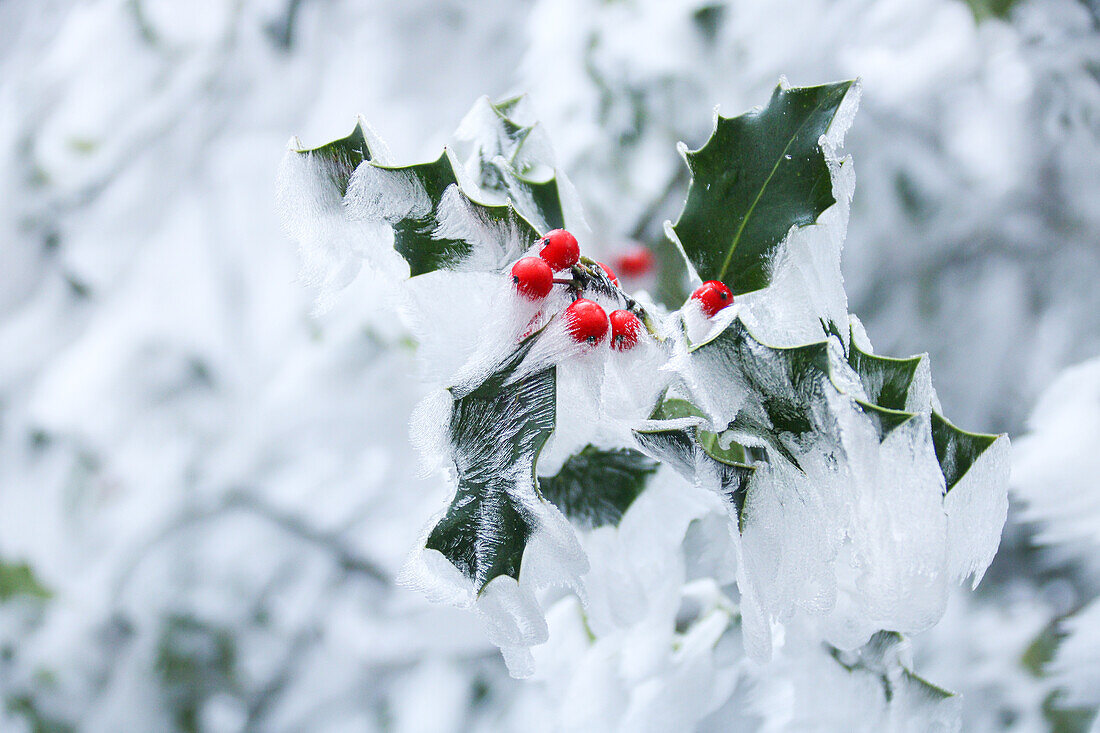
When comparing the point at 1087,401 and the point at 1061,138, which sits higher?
the point at 1061,138

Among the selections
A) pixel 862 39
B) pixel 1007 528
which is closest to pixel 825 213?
pixel 1007 528

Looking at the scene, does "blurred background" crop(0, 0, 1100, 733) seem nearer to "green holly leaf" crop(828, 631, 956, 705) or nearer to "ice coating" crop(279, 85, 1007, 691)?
"green holly leaf" crop(828, 631, 956, 705)

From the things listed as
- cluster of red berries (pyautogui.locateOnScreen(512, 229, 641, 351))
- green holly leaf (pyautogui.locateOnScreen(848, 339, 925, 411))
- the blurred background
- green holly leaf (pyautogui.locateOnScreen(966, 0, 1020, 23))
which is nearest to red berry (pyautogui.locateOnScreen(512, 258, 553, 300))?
cluster of red berries (pyautogui.locateOnScreen(512, 229, 641, 351))

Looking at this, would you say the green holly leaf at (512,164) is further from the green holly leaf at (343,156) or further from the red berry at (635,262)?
the red berry at (635,262)

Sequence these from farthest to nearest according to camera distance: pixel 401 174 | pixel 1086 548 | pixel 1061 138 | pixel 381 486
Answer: pixel 381 486 < pixel 1061 138 < pixel 1086 548 < pixel 401 174

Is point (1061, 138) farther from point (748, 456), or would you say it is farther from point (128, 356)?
point (128, 356)

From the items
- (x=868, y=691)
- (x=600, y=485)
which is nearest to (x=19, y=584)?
(x=600, y=485)
